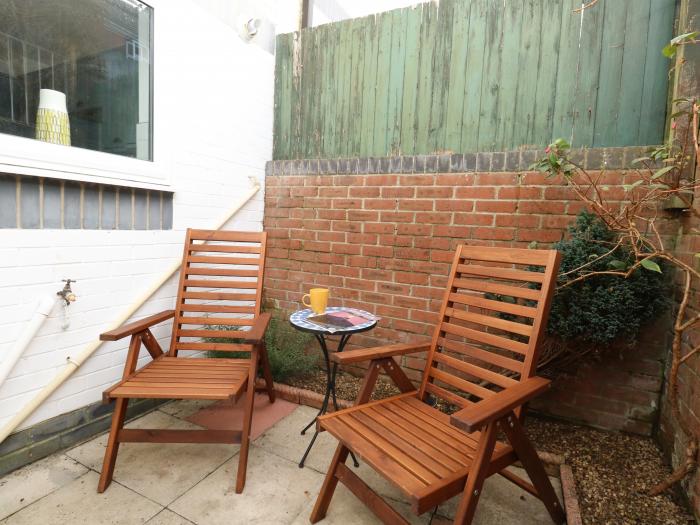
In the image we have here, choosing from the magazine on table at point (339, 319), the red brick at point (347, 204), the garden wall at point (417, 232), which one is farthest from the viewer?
the red brick at point (347, 204)

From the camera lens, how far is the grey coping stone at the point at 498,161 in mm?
2506

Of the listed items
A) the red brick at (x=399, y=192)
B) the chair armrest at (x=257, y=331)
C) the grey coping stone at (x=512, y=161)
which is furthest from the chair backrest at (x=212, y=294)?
the grey coping stone at (x=512, y=161)

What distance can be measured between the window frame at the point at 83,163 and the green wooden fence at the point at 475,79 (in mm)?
1177

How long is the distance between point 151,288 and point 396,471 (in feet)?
6.49

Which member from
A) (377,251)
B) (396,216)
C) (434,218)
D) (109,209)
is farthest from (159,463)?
(434,218)

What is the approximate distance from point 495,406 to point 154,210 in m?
2.32

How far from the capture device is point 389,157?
2898 millimetres

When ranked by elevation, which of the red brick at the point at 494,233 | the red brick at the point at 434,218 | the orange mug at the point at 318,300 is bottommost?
the orange mug at the point at 318,300

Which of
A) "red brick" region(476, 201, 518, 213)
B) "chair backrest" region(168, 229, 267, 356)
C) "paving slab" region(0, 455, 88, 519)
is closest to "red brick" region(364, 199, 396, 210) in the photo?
"red brick" region(476, 201, 518, 213)

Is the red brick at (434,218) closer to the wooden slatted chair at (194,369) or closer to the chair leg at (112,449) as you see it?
the wooden slatted chair at (194,369)

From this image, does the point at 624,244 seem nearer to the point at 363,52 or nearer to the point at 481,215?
the point at 481,215

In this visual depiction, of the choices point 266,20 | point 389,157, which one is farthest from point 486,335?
point 266,20

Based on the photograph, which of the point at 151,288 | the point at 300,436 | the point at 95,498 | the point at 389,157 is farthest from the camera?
the point at 389,157

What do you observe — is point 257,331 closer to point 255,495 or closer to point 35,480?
point 255,495
